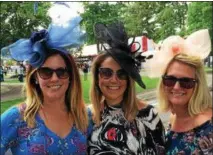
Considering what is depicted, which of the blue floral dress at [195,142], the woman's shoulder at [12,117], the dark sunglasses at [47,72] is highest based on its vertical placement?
the dark sunglasses at [47,72]

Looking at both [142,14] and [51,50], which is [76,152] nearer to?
[51,50]

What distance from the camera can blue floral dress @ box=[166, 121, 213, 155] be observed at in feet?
9.45

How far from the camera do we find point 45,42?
128 inches

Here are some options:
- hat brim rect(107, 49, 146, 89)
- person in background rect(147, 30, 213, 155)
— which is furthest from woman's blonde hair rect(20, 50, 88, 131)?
person in background rect(147, 30, 213, 155)

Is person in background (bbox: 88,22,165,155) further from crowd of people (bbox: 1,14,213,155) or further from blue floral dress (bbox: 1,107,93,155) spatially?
blue floral dress (bbox: 1,107,93,155)

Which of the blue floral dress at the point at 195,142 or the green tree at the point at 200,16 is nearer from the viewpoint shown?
the blue floral dress at the point at 195,142

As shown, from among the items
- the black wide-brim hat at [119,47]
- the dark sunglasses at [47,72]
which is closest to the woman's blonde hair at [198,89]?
the black wide-brim hat at [119,47]

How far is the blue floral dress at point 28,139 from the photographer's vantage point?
9.59 feet

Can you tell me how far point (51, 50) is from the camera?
3.23m

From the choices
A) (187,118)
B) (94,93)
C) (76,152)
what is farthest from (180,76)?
(76,152)

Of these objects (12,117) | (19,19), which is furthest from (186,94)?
(19,19)

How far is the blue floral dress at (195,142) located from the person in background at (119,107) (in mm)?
200

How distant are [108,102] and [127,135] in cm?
37

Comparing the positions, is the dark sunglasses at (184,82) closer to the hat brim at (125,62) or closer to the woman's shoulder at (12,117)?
the hat brim at (125,62)
